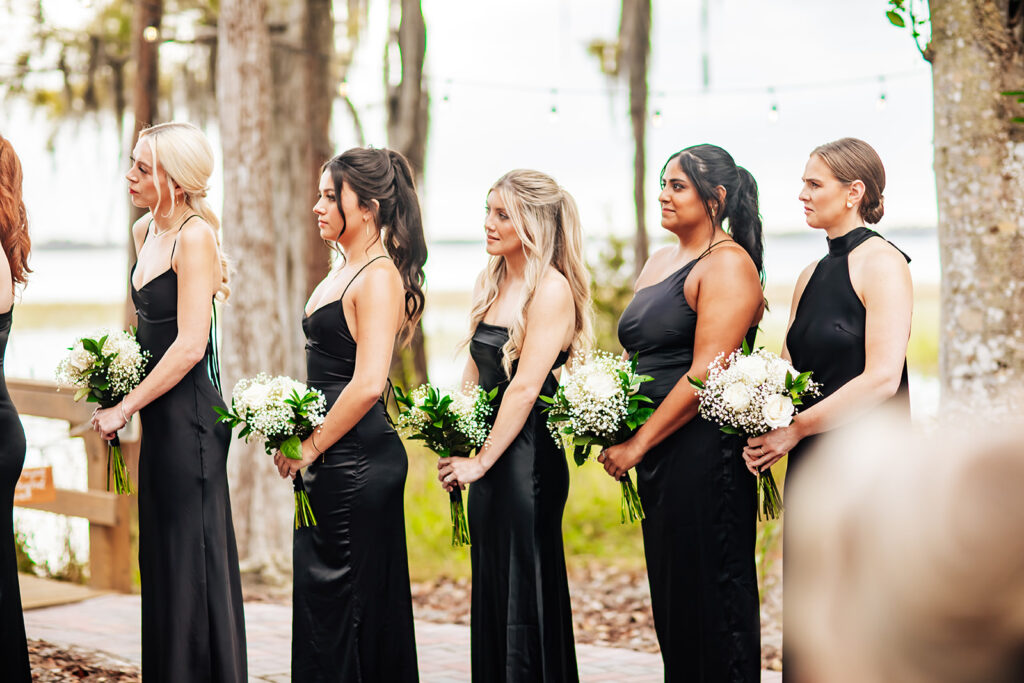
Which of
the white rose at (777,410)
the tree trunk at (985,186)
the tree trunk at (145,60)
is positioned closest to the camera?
the white rose at (777,410)

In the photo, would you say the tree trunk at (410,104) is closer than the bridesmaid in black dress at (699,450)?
No

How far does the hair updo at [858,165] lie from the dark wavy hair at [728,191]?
355 mm

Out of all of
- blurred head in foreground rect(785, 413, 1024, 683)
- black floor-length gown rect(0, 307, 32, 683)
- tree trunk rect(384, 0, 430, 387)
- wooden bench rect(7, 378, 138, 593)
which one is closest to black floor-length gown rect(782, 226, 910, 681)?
blurred head in foreground rect(785, 413, 1024, 683)

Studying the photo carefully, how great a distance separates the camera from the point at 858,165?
3.92 meters

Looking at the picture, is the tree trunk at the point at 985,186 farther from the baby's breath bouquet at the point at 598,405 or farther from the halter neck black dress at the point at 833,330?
the baby's breath bouquet at the point at 598,405

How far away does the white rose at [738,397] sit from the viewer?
370 centimetres

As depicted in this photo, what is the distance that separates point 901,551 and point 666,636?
3.14 metres

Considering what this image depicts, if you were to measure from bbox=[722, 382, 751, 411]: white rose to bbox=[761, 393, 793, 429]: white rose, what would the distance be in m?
0.07

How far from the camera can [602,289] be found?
552 inches

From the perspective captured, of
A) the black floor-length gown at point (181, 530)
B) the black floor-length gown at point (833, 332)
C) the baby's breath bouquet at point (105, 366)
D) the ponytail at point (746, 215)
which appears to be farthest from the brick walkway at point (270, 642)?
the ponytail at point (746, 215)

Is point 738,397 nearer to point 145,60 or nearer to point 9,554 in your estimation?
point 9,554

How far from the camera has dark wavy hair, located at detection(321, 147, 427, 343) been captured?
13.9 ft

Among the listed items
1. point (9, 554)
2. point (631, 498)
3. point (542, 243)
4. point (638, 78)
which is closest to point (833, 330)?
point (631, 498)

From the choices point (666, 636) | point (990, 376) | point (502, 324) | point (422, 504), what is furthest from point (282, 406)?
point (422, 504)
